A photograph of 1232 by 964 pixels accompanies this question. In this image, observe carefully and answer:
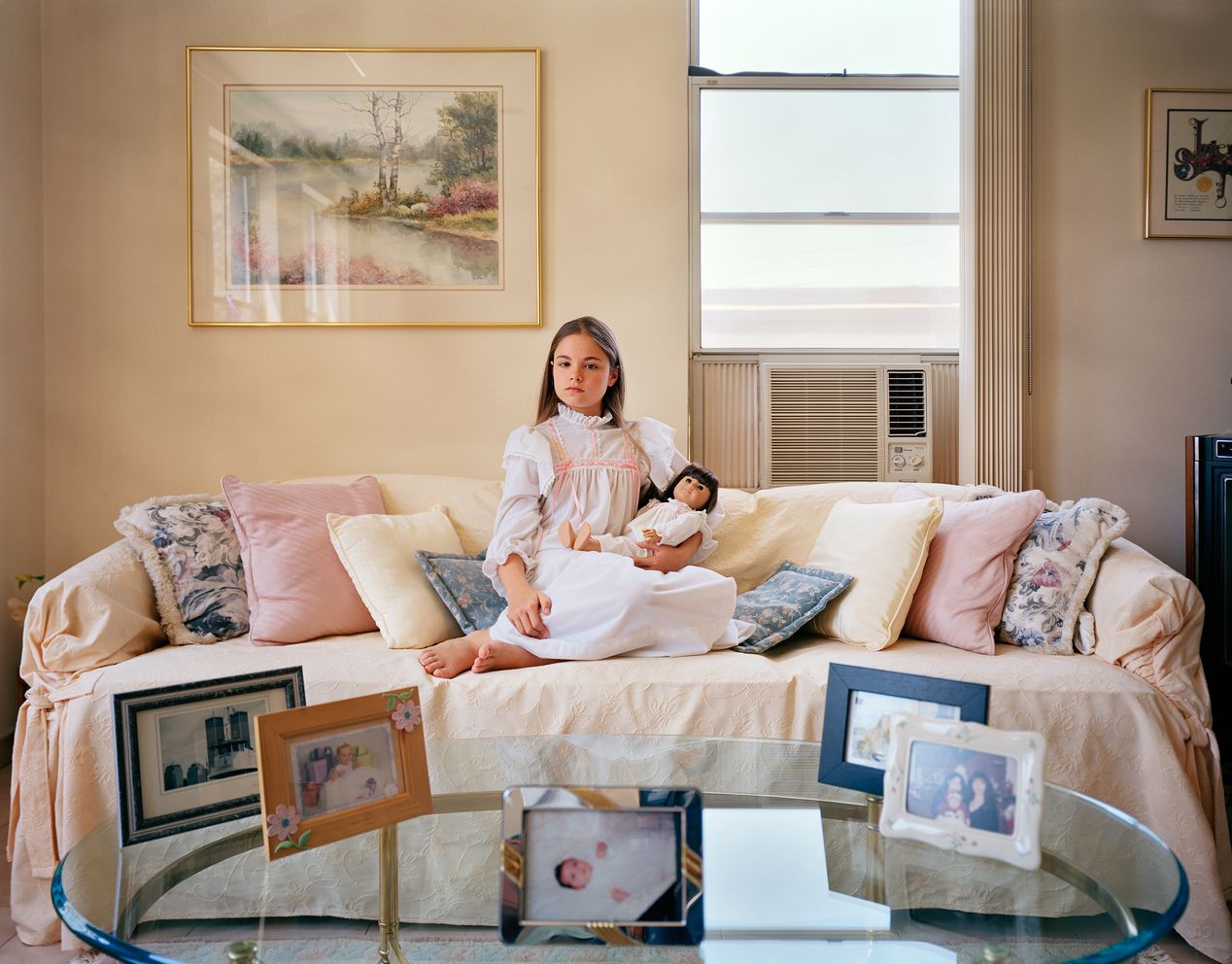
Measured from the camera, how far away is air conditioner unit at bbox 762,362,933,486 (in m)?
2.95

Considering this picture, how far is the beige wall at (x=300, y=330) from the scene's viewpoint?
109 inches

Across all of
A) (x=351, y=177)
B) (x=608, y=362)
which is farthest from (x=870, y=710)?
(x=351, y=177)

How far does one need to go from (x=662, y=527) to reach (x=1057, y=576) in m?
0.91

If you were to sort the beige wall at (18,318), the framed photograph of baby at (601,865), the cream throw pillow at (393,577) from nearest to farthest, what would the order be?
1. the framed photograph of baby at (601,865)
2. the cream throw pillow at (393,577)
3. the beige wall at (18,318)

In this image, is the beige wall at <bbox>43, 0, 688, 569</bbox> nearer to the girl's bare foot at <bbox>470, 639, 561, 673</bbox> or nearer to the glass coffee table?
the girl's bare foot at <bbox>470, 639, 561, 673</bbox>

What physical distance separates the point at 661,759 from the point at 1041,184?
2.50m

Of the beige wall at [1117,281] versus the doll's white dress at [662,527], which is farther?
the beige wall at [1117,281]

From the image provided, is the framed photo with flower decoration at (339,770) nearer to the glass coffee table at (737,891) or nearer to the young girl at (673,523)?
the glass coffee table at (737,891)

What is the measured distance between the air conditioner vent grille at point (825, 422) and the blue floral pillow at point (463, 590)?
118 centimetres

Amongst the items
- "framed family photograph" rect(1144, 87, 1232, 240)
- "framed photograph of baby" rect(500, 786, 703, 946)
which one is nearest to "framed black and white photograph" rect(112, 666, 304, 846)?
"framed photograph of baby" rect(500, 786, 703, 946)

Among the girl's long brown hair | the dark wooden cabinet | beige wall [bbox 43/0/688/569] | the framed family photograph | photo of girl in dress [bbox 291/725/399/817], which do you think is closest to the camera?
photo of girl in dress [bbox 291/725/399/817]

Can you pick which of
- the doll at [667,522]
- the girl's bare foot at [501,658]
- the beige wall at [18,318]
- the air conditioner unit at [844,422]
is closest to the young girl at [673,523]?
the doll at [667,522]

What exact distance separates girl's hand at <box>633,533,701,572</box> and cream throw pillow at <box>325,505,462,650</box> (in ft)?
1.65

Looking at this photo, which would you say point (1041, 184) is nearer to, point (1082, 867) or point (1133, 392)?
point (1133, 392)
